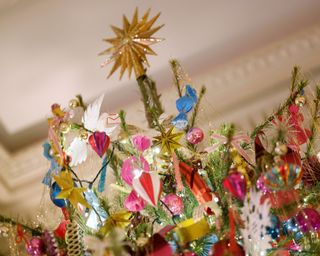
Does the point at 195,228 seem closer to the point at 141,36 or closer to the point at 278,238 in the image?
the point at 278,238

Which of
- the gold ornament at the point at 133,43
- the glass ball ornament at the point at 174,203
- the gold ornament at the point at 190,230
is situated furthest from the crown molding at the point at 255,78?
the gold ornament at the point at 190,230

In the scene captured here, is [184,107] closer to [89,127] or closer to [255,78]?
[89,127]

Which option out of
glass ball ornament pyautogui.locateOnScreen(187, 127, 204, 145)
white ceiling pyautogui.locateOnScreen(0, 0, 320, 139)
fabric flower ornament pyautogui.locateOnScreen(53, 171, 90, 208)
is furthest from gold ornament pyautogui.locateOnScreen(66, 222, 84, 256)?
white ceiling pyautogui.locateOnScreen(0, 0, 320, 139)

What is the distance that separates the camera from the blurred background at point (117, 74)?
140 centimetres

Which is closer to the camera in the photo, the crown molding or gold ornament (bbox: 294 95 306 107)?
gold ornament (bbox: 294 95 306 107)

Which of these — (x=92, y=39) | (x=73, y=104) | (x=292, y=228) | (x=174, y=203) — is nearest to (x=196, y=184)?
(x=174, y=203)

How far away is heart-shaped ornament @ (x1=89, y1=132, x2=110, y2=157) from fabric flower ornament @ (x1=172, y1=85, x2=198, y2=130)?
0.40 ft

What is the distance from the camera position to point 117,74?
62.2 inches

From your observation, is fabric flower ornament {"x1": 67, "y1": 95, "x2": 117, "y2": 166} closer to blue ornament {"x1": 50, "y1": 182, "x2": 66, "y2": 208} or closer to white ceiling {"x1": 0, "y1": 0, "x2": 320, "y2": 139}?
blue ornament {"x1": 50, "y1": 182, "x2": 66, "y2": 208}

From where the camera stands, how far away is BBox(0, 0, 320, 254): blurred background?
1.40 metres

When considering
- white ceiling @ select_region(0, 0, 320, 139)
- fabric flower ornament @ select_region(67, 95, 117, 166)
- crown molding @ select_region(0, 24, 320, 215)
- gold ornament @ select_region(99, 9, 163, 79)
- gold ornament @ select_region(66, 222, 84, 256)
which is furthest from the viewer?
crown molding @ select_region(0, 24, 320, 215)

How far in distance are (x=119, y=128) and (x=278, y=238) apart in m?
0.32

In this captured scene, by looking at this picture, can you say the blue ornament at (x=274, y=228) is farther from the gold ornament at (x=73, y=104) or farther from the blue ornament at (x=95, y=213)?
the gold ornament at (x=73, y=104)

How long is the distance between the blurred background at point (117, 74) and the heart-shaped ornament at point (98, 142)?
686 millimetres
